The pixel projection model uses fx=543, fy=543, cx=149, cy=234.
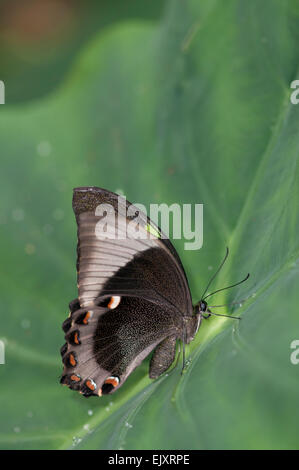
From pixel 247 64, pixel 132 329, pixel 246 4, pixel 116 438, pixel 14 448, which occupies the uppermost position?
pixel 246 4

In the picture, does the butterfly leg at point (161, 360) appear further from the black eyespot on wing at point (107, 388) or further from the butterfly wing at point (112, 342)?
the black eyespot on wing at point (107, 388)

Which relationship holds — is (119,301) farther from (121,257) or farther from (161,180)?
(161,180)

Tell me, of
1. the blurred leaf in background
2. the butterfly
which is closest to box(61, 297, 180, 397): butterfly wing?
the butterfly

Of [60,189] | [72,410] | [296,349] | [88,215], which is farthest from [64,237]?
[296,349]

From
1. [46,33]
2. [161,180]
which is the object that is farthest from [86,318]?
[46,33]

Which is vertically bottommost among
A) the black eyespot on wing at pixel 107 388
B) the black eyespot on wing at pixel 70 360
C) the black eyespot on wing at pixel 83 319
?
the black eyespot on wing at pixel 107 388

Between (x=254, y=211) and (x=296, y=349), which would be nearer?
(x=296, y=349)

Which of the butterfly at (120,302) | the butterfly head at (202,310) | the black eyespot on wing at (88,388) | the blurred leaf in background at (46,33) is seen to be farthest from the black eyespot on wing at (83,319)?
the blurred leaf in background at (46,33)

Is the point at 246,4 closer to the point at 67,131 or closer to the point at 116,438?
the point at 67,131

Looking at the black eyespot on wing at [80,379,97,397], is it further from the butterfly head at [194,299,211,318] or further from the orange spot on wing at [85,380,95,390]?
the butterfly head at [194,299,211,318]
